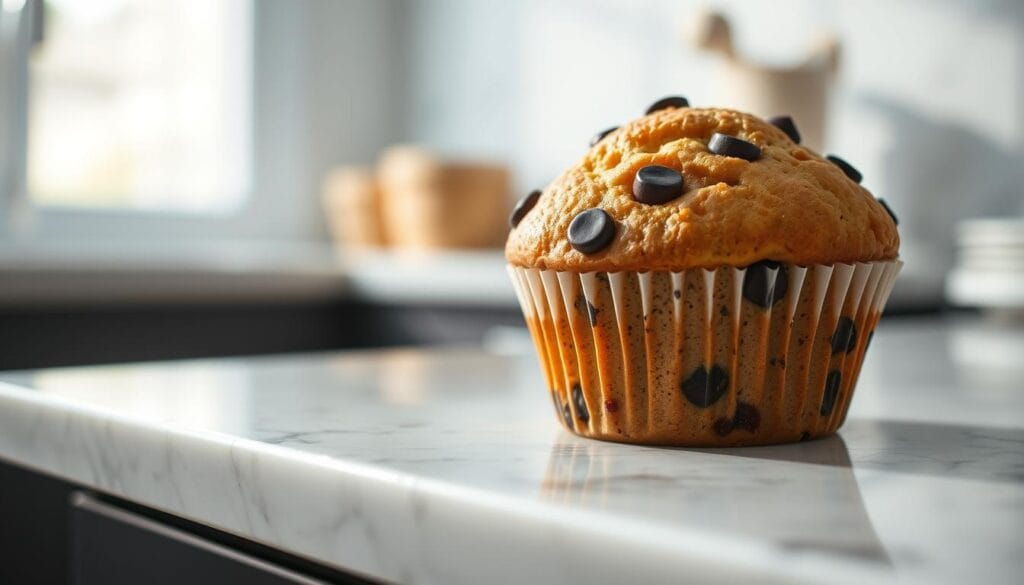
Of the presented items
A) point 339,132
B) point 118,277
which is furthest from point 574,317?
point 339,132

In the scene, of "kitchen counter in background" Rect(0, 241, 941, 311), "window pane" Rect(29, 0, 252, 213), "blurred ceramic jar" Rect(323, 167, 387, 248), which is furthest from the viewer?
"blurred ceramic jar" Rect(323, 167, 387, 248)

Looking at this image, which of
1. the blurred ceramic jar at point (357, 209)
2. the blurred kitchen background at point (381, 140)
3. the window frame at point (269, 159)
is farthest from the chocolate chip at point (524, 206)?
the window frame at point (269, 159)

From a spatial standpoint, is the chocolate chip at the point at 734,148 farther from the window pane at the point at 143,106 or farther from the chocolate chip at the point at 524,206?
the window pane at the point at 143,106

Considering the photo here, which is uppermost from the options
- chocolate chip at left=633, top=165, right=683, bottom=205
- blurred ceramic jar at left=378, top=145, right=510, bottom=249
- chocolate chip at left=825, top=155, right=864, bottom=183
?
chocolate chip at left=825, top=155, right=864, bottom=183

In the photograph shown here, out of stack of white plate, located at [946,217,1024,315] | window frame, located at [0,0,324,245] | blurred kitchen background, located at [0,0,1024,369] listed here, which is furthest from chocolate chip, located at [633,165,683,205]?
window frame, located at [0,0,324,245]

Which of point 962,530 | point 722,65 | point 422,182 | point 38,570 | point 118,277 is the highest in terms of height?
point 722,65

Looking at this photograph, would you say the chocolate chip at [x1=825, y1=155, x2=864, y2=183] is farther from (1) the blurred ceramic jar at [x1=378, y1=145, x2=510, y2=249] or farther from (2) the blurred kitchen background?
(1) the blurred ceramic jar at [x1=378, y1=145, x2=510, y2=249]

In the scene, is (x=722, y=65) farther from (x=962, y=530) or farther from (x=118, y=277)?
(x=962, y=530)
